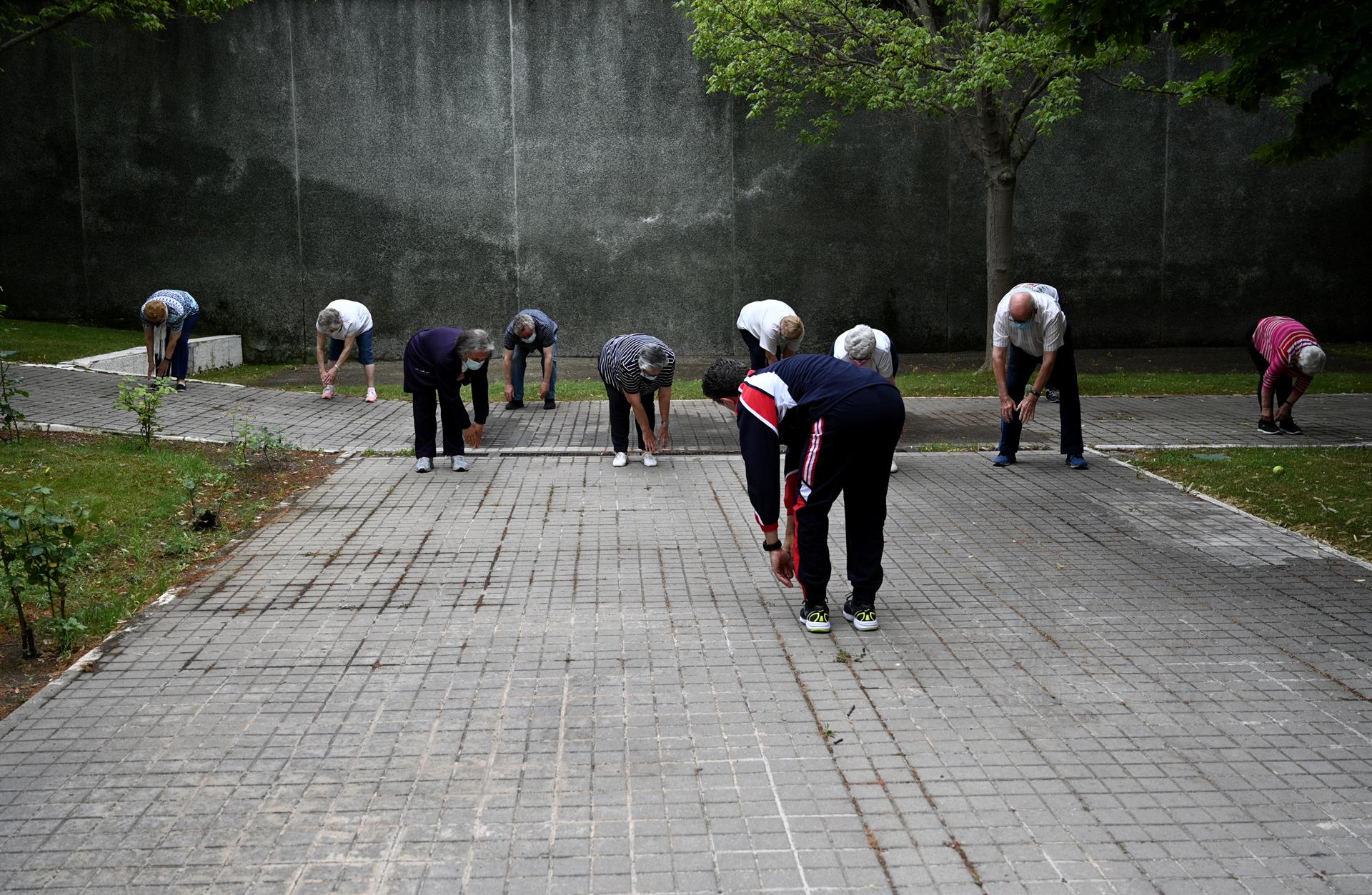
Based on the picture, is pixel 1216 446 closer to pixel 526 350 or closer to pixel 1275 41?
pixel 1275 41

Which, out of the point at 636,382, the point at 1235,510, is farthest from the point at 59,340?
the point at 1235,510

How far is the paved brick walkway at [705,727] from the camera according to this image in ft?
11.7

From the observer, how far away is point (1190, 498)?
8672 mm

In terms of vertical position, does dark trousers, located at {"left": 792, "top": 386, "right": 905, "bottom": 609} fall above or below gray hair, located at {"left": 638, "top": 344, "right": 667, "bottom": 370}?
below

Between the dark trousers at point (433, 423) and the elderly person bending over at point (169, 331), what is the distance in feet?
16.7

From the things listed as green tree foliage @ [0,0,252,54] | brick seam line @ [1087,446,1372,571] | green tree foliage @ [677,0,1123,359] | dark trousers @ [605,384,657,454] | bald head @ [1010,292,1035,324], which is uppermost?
green tree foliage @ [0,0,252,54]

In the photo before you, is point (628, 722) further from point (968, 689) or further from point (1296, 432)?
point (1296, 432)

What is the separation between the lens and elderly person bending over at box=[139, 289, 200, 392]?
13023 mm

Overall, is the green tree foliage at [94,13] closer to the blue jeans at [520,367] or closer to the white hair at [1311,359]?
the blue jeans at [520,367]

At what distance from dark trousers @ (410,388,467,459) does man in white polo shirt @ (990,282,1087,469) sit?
4.62 m

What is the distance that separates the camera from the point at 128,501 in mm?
8094

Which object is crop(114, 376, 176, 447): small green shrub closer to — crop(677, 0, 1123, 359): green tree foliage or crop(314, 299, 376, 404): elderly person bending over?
crop(314, 299, 376, 404): elderly person bending over

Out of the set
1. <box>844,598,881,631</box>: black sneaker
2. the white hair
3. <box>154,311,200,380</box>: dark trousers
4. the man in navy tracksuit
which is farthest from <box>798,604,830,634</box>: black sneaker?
<box>154,311,200,380</box>: dark trousers

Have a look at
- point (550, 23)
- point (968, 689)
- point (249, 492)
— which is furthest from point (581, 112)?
point (968, 689)
